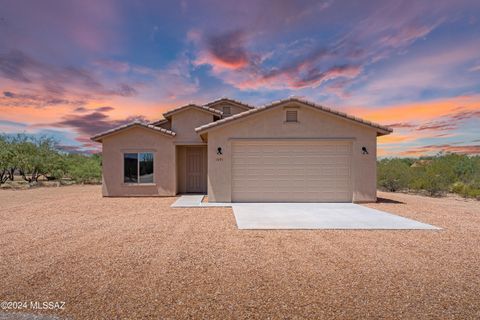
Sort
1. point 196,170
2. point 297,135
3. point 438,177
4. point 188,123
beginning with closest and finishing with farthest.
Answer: point 297,135
point 188,123
point 196,170
point 438,177

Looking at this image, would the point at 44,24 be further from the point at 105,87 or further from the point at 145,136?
the point at 145,136

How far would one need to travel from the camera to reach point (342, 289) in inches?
131

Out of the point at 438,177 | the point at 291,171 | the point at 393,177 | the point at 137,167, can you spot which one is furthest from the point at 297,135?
the point at 438,177

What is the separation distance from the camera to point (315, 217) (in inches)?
309

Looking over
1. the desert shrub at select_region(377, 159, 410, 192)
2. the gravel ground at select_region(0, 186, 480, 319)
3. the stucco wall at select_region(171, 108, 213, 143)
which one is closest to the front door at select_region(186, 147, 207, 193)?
the stucco wall at select_region(171, 108, 213, 143)

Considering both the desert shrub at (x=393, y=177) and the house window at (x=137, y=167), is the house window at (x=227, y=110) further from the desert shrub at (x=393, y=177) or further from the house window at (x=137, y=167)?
the desert shrub at (x=393, y=177)

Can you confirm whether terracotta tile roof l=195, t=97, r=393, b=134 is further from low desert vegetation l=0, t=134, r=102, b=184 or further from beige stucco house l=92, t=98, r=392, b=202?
low desert vegetation l=0, t=134, r=102, b=184

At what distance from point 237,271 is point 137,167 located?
34.2 feet

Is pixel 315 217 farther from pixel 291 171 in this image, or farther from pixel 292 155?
pixel 292 155

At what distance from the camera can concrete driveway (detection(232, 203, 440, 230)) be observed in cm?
676

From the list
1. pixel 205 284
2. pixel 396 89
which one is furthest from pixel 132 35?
pixel 396 89

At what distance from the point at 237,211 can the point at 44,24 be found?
1196 centimetres

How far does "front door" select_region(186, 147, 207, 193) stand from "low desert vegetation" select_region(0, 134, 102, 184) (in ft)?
43.7

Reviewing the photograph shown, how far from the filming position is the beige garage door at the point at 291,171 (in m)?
10.6
